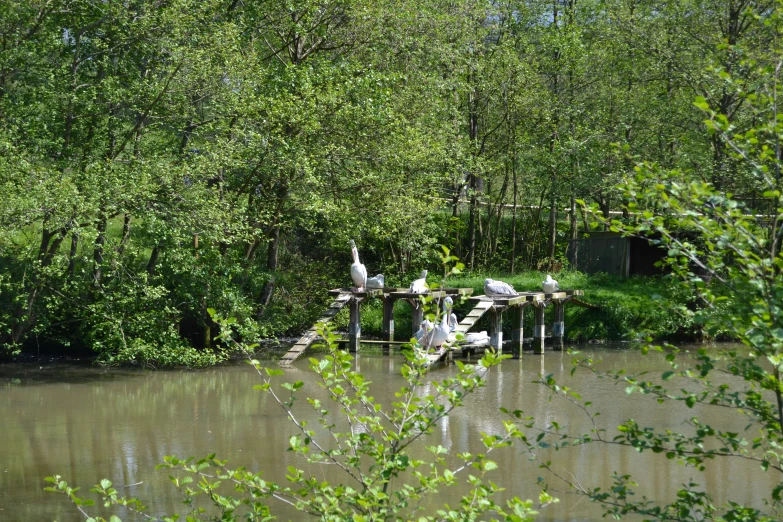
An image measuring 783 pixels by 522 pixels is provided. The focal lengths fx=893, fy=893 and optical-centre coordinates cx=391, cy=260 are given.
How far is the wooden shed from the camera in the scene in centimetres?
2105

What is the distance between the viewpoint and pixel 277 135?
15523 mm

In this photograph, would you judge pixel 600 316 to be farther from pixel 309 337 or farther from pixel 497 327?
pixel 309 337

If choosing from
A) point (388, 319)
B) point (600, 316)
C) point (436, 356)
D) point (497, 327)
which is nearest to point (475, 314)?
point (497, 327)

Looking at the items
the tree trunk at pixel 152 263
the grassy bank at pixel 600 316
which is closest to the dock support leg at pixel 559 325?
the grassy bank at pixel 600 316

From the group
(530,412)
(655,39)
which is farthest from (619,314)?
(530,412)

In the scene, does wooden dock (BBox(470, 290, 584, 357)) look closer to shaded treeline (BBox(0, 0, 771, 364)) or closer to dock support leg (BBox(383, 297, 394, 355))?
dock support leg (BBox(383, 297, 394, 355))

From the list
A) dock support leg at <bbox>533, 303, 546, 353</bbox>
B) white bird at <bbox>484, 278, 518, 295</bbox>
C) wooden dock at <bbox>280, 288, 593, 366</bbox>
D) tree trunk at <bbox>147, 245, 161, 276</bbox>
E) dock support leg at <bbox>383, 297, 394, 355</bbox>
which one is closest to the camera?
tree trunk at <bbox>147, 245, 161, 276</bbox>

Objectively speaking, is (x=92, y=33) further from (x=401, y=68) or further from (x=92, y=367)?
(x=401, y=68)

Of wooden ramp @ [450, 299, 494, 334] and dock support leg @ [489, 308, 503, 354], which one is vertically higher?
wooden ramp @ [450, 299, 494, 334]

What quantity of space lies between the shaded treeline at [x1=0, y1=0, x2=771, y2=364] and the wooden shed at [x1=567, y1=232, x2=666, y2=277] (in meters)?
0.80

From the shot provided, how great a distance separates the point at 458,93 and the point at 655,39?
471cm

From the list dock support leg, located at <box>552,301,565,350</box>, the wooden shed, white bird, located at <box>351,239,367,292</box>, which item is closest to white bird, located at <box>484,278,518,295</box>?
dock support leg, located at <box>552,301,565,350</box>

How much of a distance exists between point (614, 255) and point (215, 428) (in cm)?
1365

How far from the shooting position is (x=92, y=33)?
14516 mm
